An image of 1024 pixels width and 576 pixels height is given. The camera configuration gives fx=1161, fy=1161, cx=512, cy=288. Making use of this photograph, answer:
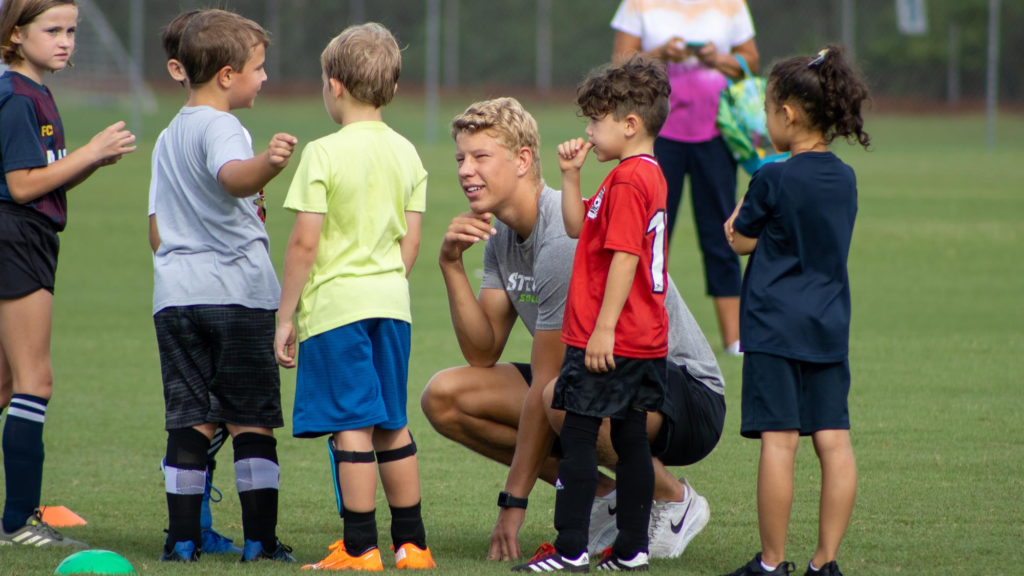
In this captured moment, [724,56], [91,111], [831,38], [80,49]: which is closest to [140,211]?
[724,56]

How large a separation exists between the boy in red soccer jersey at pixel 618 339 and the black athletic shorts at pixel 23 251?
162 cm

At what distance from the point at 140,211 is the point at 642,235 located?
10781 mm

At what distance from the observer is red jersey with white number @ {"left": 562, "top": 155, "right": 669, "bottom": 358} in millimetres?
3010

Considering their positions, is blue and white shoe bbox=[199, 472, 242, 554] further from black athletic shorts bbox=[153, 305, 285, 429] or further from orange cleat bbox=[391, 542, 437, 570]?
orange cleat bbox=[391, 542, 437, 570]

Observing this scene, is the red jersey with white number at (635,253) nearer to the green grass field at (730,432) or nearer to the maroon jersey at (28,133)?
the green grass field at (730,432)

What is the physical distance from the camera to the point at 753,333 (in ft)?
9.82

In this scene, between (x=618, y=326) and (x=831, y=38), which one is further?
(x=831, y=38)

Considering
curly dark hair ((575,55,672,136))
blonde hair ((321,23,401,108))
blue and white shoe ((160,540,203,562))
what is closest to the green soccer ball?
blue and white shoe ((160,540,203,562))

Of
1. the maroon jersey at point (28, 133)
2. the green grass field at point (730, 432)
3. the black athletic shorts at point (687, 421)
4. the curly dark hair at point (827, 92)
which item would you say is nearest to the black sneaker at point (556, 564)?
the green grass field at point (730, 432)

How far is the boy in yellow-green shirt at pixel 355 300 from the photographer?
10.1 ft

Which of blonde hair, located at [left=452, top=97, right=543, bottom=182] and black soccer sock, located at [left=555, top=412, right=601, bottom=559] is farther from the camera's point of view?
blonde hair, located at [left=452, top=97, right=543, bottom=182]

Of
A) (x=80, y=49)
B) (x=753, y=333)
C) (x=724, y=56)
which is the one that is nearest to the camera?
(x=753, y=333)

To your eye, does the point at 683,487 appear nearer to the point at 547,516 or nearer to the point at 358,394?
the point at 547,516

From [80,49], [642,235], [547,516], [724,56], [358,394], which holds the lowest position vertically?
[547,516]
